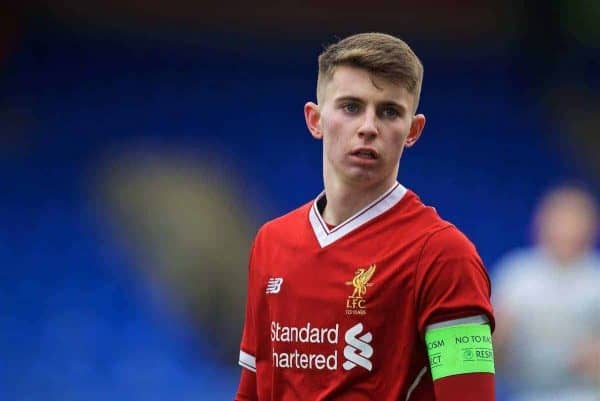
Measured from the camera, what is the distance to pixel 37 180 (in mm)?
5574

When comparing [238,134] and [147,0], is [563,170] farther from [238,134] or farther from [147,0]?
[147,0]

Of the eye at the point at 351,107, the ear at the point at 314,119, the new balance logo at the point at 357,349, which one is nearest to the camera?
the new balance logo at the point at 357,349

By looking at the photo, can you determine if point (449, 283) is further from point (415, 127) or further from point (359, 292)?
point (415, 127)

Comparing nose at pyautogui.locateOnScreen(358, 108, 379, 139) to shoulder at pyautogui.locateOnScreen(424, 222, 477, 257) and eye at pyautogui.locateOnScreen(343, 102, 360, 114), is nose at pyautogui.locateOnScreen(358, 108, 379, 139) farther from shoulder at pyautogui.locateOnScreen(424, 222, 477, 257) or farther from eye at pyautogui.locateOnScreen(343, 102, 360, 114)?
shoulder at pyautogui.locateOnScreen(424, 222, 477, 257)

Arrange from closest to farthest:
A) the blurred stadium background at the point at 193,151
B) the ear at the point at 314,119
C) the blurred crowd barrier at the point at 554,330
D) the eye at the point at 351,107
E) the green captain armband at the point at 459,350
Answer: the green captain armband at the point at 459,350, the eye at the point at 351,107, the ear at the point at 314,119, the blurred crowd barrier at the point at 554,330, the blurred stadium background at the point at 193,151

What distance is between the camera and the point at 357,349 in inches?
90.9

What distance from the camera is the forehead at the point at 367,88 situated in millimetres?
2373

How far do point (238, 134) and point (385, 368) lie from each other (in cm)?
344

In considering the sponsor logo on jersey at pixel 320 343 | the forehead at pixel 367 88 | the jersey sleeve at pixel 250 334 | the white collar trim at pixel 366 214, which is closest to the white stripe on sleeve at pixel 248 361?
the jersey sleeve at pixel 250 334

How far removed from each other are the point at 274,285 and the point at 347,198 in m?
0.25

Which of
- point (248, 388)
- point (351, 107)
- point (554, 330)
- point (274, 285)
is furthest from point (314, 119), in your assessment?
point (554, 330)

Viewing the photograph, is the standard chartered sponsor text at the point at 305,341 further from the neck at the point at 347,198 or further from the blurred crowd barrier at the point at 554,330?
the blurred crowd barrier at the point at 554,330

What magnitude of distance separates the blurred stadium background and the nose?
318cm

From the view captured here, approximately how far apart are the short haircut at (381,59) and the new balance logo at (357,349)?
52 cm
